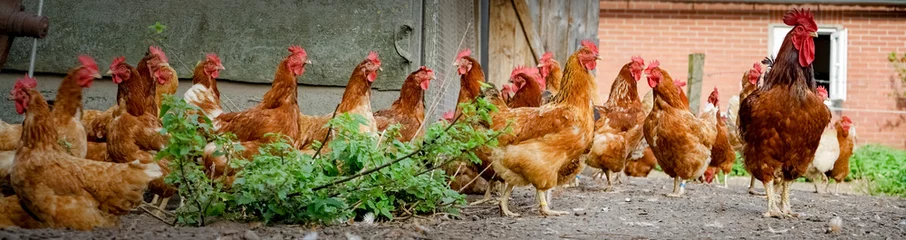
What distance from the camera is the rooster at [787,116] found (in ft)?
19.3

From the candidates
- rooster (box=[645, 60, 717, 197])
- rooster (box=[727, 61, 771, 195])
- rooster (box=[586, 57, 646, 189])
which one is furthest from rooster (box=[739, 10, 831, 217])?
rooster (box=[727, 61, 771, 195])

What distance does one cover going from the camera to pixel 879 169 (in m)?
12.9

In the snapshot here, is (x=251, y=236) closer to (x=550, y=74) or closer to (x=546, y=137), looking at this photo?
(x=546, y=137)

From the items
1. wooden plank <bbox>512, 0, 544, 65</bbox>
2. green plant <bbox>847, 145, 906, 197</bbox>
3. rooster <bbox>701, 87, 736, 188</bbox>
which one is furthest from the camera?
green plant <bbox>847, 145, 906, 197</bbox>

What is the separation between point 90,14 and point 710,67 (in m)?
11.9

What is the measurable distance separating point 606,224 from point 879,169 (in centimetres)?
897

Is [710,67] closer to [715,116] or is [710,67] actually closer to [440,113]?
[715,116]

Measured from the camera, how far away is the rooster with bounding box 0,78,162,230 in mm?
4387

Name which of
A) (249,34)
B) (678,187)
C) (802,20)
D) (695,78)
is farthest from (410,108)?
(695,78)

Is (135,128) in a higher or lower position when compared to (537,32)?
lower

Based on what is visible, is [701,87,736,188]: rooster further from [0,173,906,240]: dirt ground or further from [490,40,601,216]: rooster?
[490,40,601,216]: rooster

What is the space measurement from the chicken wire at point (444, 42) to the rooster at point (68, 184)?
107 inches

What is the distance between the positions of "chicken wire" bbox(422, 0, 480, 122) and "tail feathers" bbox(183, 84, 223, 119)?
1538 mm

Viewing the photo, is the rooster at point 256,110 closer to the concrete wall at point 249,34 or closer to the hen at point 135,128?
the hen at point 135,128
